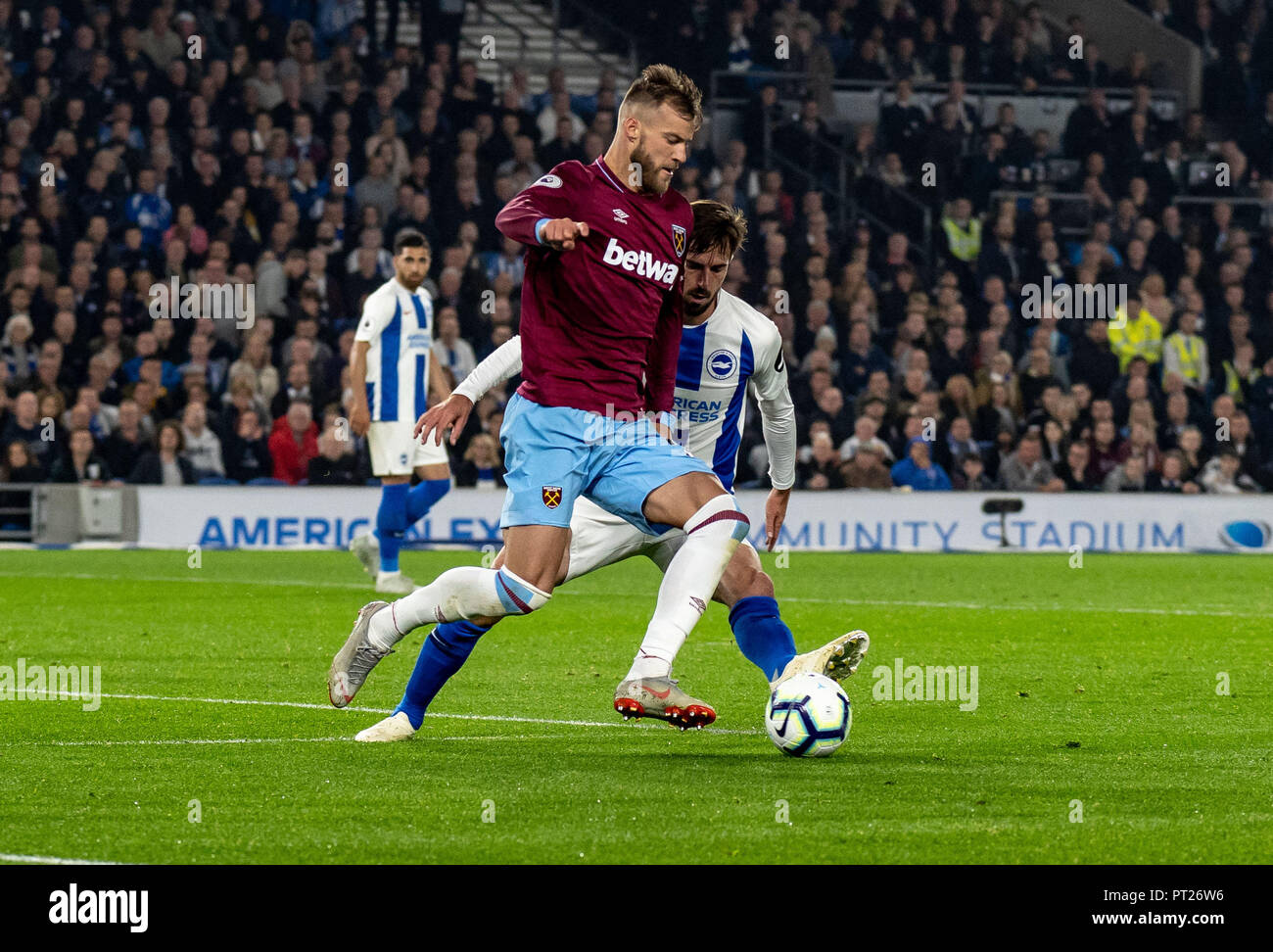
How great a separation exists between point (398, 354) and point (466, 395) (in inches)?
275

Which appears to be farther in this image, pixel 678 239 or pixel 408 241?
pixel 408 241

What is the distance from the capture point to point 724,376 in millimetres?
7230

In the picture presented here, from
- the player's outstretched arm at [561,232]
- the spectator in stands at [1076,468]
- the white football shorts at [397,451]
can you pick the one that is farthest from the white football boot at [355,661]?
the spectator in stands at [1076,468]

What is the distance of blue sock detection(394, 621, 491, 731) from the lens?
668cm

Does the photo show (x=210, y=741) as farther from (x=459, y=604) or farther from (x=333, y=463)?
(x=333, y=463)

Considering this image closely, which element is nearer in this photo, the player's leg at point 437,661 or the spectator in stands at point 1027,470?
the player's leg at point 437,661

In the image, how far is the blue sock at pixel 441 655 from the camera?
6.68 metres

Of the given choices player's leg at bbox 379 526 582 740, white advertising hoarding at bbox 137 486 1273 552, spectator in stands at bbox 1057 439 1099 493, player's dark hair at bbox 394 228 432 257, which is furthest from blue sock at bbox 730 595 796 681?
spectator in stands at bbox 1057 439 1099 493

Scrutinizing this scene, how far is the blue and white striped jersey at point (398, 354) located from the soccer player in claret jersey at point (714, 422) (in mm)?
6484

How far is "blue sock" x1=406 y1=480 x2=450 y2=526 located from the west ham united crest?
6.91 m

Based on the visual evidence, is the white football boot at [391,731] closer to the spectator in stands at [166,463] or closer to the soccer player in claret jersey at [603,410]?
the soccer player in claret jersey at [603,410]

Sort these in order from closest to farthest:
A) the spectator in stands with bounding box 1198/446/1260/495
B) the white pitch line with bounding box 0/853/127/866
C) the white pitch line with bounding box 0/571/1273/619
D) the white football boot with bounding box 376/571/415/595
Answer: the white pitch line with bounding box 0/853/127/866 → the white pitch line with bounding box 0/571/1273/619 → the white football boot with bounding box 376/571/415/595 → the spectator in stands with bounding box 1198/446/1260/495

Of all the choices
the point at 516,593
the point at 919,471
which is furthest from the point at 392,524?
the point at 919,471

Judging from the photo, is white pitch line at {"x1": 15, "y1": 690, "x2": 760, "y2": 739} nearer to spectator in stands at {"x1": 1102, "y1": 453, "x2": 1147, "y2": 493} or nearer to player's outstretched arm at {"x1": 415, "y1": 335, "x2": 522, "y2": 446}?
player's outstretched arm at {"x1": 415, "y1": 335, "x2": 522, "y2": 446}
